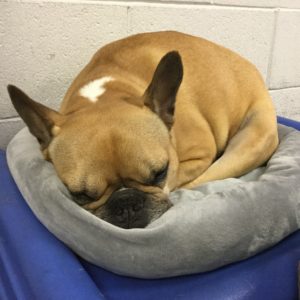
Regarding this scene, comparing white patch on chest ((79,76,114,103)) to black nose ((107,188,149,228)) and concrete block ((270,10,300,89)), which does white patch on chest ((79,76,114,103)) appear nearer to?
black nose ((107,188,149,228))

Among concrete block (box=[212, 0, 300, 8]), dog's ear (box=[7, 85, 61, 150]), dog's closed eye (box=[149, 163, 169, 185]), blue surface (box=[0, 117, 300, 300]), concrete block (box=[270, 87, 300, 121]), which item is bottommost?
concrete block (box=[270, 87, 300, 121])

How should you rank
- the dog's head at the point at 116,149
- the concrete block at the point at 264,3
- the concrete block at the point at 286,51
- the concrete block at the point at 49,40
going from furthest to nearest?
the concrete block at the point at 286,51, the concrete block at the point at 264,3, the concrete block at the point at 49,40, the dog's head at the point at 116,149

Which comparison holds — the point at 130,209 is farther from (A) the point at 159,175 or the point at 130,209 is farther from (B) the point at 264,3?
(B) the point at 264,3

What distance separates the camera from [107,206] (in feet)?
3.55

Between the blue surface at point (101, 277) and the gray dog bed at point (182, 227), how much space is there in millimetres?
29

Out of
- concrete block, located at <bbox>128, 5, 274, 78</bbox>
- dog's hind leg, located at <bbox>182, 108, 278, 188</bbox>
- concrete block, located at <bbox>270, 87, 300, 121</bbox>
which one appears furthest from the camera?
concrete block, located at <bbox>270, 87, 300, 121</bbox>

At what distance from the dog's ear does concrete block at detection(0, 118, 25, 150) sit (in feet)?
1.68

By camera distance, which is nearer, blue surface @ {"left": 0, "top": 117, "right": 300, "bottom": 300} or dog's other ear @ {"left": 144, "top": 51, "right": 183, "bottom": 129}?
blue surface @ {"left": 0, "top": 117, "right": 300, "bottom": 300}

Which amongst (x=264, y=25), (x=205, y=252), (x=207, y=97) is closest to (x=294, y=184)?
(x=205, y=252)

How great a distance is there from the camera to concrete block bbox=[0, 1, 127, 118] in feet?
5.11

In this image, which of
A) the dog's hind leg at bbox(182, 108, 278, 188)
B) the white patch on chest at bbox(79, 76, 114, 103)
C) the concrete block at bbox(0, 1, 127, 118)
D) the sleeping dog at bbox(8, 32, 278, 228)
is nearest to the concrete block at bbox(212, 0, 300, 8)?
the sleeping dog at bbox(8, 32, 278, 228)

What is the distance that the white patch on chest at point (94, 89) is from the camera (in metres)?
1.29

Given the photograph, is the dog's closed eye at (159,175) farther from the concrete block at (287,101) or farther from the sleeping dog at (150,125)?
the concrete block at (287,101)

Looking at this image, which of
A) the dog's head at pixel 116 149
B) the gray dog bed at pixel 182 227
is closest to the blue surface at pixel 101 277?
the gray dog bed at pixel 182 227
